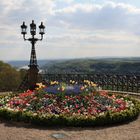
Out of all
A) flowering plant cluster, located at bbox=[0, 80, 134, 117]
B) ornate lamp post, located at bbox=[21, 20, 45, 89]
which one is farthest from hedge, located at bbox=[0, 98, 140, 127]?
ornate lamp post, located at bbox=[21, 20, 45, 89]

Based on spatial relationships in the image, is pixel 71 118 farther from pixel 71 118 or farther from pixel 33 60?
pixel 33 60

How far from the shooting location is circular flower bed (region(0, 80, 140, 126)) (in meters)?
11.4

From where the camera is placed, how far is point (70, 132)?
10.5 metres

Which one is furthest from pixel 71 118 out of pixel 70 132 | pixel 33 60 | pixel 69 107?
pixel 33 60

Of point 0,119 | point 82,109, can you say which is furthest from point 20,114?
point 82,109

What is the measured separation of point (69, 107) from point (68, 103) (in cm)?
40

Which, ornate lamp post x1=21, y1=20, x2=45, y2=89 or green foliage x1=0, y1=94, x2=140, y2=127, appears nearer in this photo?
green foliage x1=0, y1=94, x2=140, y2=127

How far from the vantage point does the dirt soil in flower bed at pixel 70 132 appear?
9.80m

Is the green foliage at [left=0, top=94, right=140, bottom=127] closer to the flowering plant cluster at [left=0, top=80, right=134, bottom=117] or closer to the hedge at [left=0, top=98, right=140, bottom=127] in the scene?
the hedge at [left=0, top=98, right=140, bottom=127]

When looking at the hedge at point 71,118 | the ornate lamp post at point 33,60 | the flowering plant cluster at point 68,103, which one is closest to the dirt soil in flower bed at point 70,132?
the hedge at point 71,118

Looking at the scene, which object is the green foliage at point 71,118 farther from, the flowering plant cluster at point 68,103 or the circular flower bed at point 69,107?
the flowering plant cluster at point 68,103

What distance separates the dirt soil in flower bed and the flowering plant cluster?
976 millimetres

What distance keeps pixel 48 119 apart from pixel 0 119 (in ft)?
6.68

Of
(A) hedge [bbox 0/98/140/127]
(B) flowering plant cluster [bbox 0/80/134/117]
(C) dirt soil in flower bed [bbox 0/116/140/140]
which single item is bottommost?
(C) dirt soil in flower bed [bbox 0/116/140/140]
